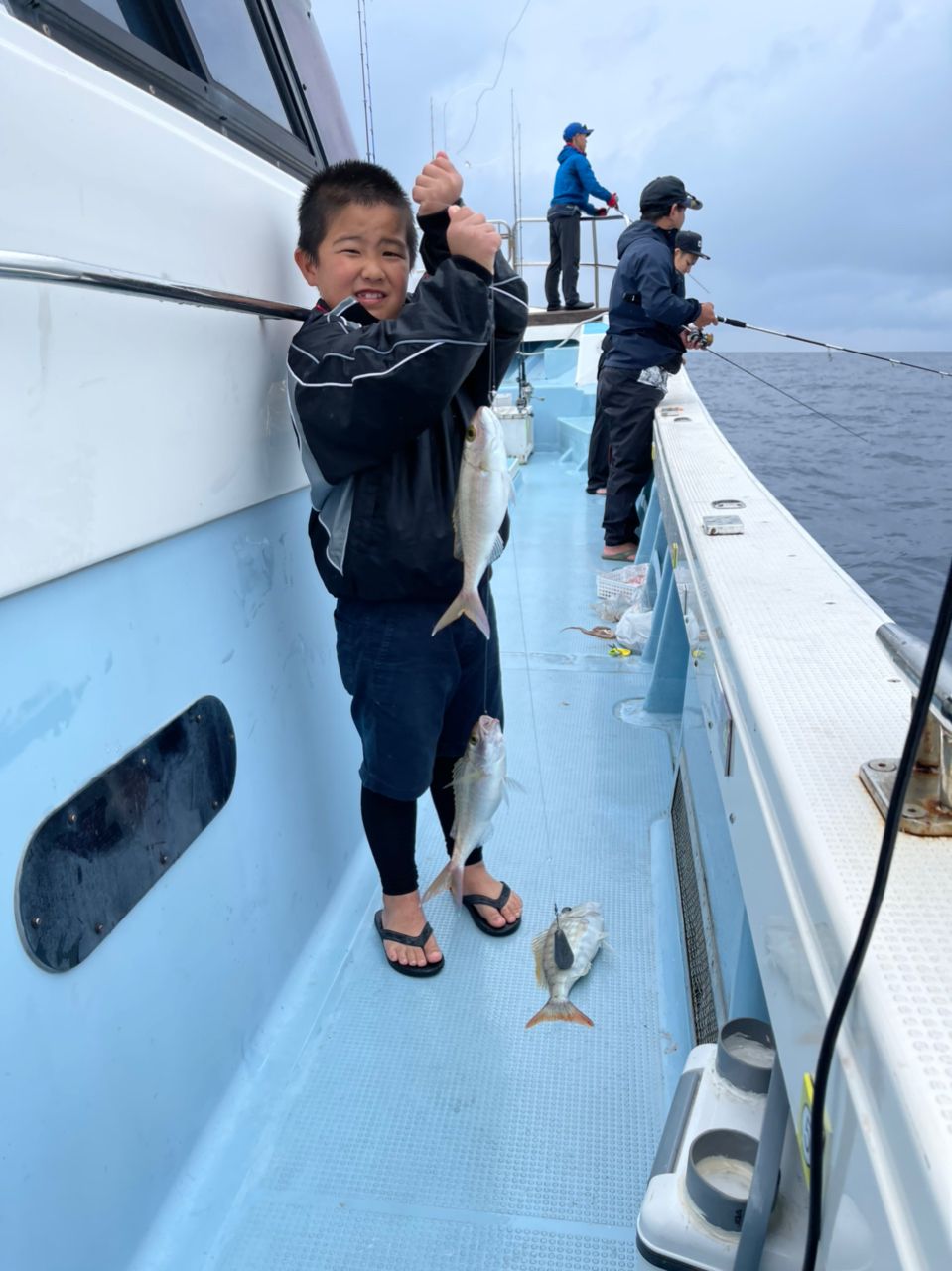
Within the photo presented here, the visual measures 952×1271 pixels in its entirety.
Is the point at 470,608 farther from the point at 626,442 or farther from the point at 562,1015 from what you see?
the point at 626,442

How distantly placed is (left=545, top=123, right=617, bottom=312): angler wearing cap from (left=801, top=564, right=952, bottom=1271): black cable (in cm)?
948

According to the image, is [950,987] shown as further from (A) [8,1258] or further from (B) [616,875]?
(B) [616,875]

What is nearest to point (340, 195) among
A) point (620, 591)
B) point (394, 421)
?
point (394, 421)

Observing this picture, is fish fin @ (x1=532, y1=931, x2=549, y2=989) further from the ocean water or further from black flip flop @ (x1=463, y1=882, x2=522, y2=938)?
the ocean water

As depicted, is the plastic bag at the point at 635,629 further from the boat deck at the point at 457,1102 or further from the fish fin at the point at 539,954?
the fish fin at the point at 539,954

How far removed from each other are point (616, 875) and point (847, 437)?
1454cm

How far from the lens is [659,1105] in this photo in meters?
1.67

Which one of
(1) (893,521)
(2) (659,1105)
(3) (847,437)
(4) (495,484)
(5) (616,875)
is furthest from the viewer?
(3) (847,437)

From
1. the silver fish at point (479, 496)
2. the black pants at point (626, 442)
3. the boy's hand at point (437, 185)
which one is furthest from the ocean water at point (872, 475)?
the black pants at point (626, 442)

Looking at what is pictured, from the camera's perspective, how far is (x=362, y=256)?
1707mm

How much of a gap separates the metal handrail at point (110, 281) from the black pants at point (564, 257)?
8.49 m

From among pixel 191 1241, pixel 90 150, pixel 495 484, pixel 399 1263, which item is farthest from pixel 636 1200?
pixel 90 150

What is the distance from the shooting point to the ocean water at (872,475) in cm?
711

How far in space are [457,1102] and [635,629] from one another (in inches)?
95.2
